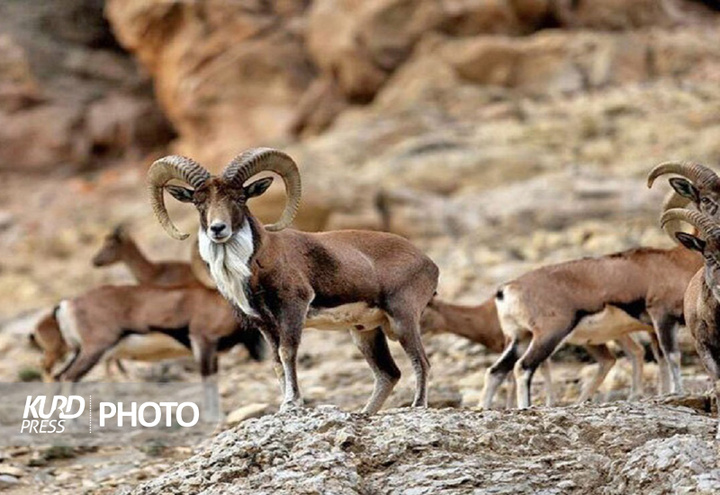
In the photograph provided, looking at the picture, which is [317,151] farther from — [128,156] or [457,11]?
[128,156]

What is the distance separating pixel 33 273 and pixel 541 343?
21941mm

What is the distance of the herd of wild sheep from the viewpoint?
9.53 metres

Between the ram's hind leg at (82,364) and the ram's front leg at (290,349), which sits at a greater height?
the ram's hind leg at (82,364)

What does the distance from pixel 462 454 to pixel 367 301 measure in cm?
231

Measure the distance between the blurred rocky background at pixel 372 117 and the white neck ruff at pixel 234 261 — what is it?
10.0 metres

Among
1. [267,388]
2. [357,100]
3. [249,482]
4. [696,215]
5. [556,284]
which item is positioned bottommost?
[249,482]

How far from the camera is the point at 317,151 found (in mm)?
31453

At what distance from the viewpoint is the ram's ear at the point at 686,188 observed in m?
12.5

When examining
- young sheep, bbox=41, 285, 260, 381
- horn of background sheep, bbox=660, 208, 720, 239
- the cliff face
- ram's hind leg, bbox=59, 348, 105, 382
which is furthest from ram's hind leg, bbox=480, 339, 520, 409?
the cliff face

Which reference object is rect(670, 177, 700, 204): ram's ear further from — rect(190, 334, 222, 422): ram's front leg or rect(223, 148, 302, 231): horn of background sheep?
rect(190, 334, 222, 422): ram's front leg

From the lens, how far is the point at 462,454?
8188 millimetres

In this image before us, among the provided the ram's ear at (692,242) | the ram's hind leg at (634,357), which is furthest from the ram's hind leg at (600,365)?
the ram's ear at (692,242)

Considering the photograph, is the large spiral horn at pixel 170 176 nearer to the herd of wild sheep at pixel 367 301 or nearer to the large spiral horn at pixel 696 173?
the herd of wild sheep at pixel 367 301

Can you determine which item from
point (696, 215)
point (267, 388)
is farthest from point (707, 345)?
point (267, 388)
